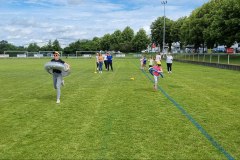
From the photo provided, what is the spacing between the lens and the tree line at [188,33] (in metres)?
48.9

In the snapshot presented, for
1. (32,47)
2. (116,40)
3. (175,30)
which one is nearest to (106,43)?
(116,40)

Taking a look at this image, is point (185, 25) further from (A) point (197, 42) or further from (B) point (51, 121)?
(B) point (51, 121)

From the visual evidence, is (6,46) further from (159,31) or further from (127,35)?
(159,31)

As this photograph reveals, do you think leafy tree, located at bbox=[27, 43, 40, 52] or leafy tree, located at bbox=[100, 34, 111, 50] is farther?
leafy tree, located at bbox=[27, 43, 40, 52]

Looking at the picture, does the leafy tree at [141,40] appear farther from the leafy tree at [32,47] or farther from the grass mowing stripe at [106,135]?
the grass mowing stripe at [106,135]

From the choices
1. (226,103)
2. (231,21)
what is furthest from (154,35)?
(226,103)

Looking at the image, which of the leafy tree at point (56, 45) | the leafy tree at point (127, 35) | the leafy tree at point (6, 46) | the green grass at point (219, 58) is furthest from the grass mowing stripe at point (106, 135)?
the leafy tree at point (6, 46)

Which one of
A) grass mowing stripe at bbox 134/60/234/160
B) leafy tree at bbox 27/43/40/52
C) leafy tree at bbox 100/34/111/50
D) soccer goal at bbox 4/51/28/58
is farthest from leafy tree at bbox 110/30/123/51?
grass mowing stripe at bbox 134/60/234/160

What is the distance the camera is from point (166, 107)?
1113 cm

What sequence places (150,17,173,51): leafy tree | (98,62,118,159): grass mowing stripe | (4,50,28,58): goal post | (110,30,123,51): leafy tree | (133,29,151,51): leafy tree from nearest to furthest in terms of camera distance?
(98,62,118,159): grass mowing stripe < (4,50,28,58): goal post < (150,17,173,51): leafy tree < (133,29,151,51): leafy tree < (110,30,123,51): leafy tree

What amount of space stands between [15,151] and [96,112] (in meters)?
4.09

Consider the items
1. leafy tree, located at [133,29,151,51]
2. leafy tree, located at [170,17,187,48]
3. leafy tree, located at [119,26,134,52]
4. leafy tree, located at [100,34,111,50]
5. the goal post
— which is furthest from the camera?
leafy tree, located at [100,34,111,50]

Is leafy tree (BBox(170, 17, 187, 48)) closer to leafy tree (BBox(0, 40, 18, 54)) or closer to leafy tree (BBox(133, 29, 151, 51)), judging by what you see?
leafy tree (BBox(133, 29, 151, 51))

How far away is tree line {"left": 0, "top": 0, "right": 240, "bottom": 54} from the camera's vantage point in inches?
1925
